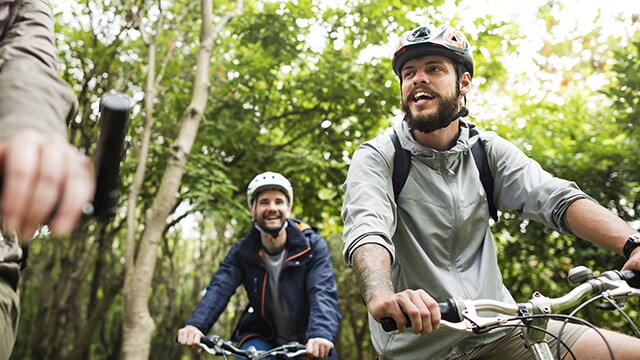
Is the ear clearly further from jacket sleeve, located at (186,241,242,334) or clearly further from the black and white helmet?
jacket sleeve, located at (186,241,242,334)

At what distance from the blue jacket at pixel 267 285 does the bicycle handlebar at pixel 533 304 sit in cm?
→ 252

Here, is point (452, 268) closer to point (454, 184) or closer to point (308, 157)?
point (454, 184)

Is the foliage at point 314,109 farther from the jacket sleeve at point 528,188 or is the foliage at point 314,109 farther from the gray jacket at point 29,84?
the gray jacket at point 29,84

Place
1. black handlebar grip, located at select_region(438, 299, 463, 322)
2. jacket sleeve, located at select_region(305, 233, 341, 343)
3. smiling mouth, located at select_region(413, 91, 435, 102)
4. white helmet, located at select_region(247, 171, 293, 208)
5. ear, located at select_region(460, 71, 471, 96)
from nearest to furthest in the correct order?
1. black handlebar grip, located at select_region(438, 299, 463, 322)
2. smiling mouth, located at select_region(413, 91, 435, 102)
3. ear, located at select_region(460, 71, 471, 96)
4. jacket sleeve, located at select_region(305, 233, 341, 343)
5. white helmet, located at select_region(247, 171, 293, 208)

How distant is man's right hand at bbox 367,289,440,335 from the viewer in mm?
1704

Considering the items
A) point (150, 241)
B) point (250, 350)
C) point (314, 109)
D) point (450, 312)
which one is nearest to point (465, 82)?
point (450, 312)

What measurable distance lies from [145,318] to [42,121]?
17.6 feet

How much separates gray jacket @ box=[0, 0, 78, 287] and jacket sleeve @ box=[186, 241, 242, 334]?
322cm

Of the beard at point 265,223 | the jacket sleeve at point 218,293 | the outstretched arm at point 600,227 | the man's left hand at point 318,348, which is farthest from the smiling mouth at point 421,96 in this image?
the jacket sleeve at point 218,293

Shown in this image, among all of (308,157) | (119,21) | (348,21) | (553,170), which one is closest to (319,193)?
(308,157)

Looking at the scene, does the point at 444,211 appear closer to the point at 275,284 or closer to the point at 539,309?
the point at 539,309

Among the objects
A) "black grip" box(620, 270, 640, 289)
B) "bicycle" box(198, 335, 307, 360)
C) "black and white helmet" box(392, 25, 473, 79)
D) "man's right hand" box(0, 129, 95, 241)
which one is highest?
"black and white helmet" box(392, 25, 473, 79)

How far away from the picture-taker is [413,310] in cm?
170

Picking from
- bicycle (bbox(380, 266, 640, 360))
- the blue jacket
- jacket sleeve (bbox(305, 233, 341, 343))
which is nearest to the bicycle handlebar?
bicycle (bbox(380, 266, 640, 360))
